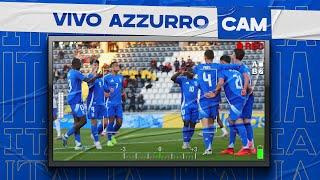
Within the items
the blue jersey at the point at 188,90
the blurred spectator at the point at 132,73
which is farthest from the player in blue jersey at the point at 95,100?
the blue jersey at the point at 188,90

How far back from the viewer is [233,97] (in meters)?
5.09

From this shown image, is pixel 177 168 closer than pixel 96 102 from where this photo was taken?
No

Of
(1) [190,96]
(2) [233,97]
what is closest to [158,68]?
(1) [190,96]

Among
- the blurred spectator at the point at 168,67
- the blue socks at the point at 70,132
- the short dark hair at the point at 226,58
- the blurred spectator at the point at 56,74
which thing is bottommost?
the blue socks at the point at 70,132

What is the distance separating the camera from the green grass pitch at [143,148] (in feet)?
16.7

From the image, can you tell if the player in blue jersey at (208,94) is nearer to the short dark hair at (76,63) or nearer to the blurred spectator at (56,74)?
the short dark hair at (76,63)

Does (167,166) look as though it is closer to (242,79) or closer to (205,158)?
(205,158)

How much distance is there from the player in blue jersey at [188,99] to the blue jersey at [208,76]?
0.05 meters

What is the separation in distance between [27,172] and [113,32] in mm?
1429

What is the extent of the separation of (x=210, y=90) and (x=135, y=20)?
0.89m

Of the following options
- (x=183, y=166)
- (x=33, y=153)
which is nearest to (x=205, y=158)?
(x=183, y=166)

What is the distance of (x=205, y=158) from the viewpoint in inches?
201

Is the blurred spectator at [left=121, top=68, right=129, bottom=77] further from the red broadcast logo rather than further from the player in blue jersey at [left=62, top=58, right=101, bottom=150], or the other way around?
the red broadcast logo

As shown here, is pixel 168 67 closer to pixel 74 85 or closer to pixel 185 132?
pixel 185 132
